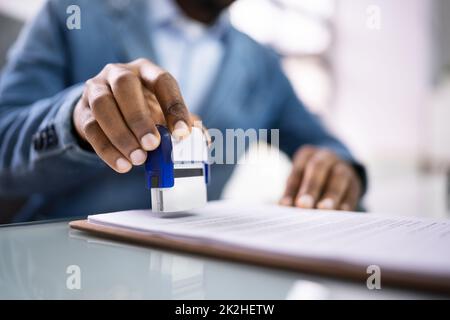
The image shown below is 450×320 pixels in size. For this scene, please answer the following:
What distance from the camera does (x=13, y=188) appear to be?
2.26 feet

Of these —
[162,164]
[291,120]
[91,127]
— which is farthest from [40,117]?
[291,120]

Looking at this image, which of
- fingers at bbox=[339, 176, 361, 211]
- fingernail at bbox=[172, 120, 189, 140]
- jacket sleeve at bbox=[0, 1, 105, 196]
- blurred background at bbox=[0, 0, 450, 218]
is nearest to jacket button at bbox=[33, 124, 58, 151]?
jacket sleeve at bbox=[0, 1, 105, 196]

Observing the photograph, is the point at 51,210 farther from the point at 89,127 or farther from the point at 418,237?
the point at 418,237

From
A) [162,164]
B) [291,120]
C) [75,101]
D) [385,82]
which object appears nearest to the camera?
[162,164]

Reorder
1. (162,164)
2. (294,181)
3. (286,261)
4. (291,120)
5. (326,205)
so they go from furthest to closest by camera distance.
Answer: (291,120), (294,181), (326,205), (162,164), (286,261)

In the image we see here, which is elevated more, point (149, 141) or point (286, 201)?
point (149, 141)

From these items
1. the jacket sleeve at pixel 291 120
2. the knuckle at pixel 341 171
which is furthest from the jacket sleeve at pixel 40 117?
the jacket sleeve at pixel 291 120

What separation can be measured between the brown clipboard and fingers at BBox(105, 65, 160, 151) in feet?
0.32

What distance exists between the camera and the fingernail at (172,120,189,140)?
407 millimetres

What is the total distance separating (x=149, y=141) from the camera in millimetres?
386

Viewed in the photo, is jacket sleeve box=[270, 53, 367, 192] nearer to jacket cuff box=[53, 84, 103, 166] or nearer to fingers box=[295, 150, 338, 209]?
fingers box=[295, 150, 338, 209]

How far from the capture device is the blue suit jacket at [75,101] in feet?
1.89

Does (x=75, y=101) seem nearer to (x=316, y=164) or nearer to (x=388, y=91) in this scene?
(x=316, y=164)

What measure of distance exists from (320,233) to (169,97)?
241 millimetres
